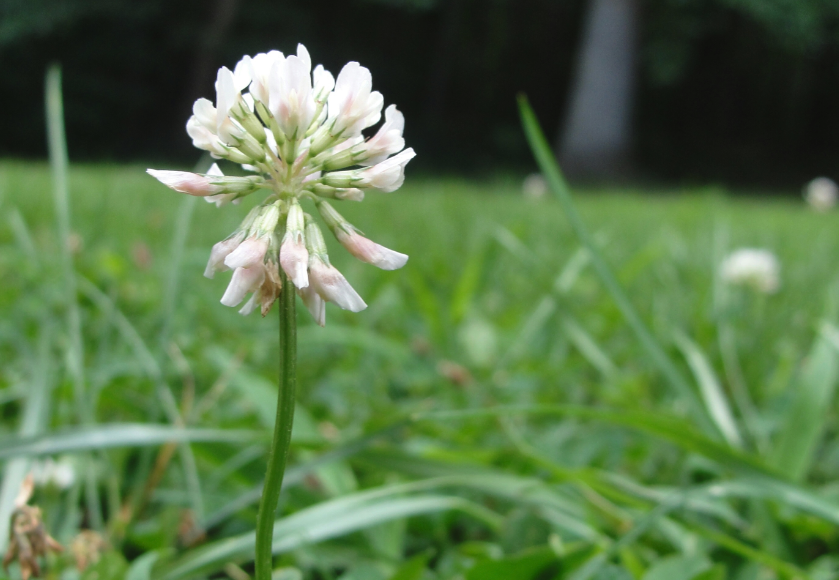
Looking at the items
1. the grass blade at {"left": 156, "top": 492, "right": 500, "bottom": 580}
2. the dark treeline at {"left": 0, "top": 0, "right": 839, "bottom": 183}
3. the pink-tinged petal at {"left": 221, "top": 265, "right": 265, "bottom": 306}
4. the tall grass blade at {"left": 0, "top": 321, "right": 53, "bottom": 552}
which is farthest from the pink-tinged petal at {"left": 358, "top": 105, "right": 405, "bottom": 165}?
the dark treeline at {"left": 0, "top": 0, "right": 839, "bottom": 183}

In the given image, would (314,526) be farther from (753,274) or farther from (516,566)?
(753,274)

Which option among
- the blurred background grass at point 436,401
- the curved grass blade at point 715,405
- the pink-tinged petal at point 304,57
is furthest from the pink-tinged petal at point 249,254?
the curved grass blade at point 715,405

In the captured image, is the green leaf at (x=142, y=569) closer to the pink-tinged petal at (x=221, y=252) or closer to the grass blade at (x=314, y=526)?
the grass blade at (x=314, y=526)

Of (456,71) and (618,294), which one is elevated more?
(456,71)

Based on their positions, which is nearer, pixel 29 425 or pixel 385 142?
pixel 385 142

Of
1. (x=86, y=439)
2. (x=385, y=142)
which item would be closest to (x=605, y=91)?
(x=86, y=439)

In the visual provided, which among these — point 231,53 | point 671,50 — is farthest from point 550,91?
point 231,53

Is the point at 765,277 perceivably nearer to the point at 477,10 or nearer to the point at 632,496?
the point at 632,496

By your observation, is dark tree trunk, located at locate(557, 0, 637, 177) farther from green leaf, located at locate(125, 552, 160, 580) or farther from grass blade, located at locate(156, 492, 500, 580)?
green leaf, located at locate(125, 552, 160, 580)

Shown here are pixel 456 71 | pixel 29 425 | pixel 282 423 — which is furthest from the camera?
pixel 456 71
